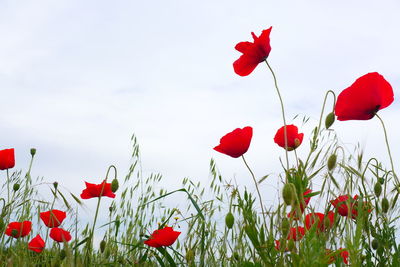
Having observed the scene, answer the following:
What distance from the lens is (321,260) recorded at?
1.03 metres

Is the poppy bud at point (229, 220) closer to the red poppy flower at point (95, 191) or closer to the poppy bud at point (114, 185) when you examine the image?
the poppy bud at point (114, 185)

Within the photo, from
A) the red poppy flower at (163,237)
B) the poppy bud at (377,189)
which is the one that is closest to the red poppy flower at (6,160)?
the red poppy flower at (163,237)

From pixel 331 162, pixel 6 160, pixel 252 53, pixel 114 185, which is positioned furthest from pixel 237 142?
pixel 6 160

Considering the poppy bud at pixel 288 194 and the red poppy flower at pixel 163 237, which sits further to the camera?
the red poppy flower at pixel 163 237

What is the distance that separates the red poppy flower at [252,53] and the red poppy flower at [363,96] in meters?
0.34

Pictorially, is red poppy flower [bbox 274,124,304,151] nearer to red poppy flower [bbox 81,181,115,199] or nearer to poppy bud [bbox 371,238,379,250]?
poppy bud [bbox 371,238,379,250]

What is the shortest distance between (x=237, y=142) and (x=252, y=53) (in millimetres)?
320

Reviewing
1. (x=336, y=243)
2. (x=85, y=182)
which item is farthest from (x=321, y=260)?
(x=85, y=182)

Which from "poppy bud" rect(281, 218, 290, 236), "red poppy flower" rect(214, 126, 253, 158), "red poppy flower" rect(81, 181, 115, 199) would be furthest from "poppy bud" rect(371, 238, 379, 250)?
"red poppy flower" rect(81, 181, 115, 199)

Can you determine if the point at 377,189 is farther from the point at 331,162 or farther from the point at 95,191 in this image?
the point at 95,191

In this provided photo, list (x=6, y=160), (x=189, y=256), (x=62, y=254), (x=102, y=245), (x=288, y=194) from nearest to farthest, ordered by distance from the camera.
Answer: (x=288, y=194) → (x=62, y=254) → (x=189, y=256) → (x=102, y=245) → (x=6, y=160)

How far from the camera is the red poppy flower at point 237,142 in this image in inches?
71.6

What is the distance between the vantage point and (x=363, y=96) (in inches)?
61.3

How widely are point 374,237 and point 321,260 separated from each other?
0.60m
